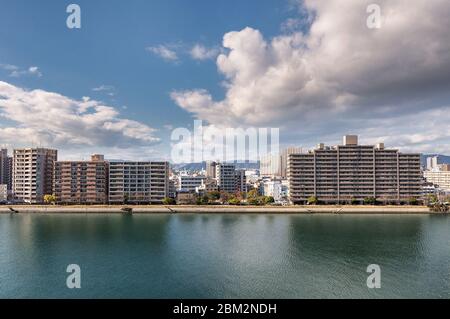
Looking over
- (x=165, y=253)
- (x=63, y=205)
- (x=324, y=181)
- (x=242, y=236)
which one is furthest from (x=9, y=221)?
(x=324, y=181)

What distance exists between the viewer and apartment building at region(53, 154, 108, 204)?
90.0m

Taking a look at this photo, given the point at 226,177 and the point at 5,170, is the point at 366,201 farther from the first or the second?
the point at 5,170

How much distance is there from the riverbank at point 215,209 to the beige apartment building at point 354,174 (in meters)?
8.87

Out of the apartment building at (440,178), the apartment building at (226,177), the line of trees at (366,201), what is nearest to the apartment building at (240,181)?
the apartment building at (226,177)

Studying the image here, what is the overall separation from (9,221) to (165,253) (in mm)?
53099

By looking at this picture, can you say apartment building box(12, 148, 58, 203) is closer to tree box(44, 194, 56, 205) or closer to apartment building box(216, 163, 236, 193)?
tree box(44, 194, 56, 205)

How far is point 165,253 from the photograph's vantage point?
38.3 m

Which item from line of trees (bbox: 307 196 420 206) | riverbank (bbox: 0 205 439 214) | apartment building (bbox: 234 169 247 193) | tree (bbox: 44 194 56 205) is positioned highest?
apartment building (bbox: 234 169 247 193)

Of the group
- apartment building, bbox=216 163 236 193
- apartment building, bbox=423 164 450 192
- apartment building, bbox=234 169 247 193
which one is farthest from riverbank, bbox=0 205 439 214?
apartment building, bbox=423 164 450 192

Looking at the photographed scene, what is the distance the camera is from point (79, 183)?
90688 mm

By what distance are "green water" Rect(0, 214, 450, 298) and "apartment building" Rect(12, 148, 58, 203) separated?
3445 cm

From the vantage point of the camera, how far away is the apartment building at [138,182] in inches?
3642
